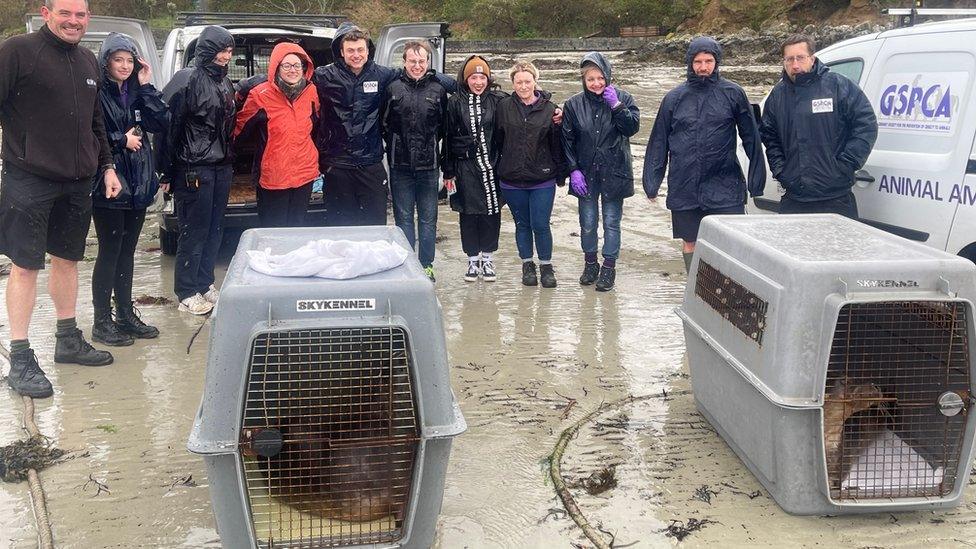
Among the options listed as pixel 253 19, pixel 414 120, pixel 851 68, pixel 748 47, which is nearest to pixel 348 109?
pixel 414 120

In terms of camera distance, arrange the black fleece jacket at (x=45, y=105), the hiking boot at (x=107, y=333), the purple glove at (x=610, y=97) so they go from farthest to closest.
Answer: the purple glove at (x=610, y=97) → the hiking boot at (x=107, y=333) → the black fleece jacket at (x=45, y=105)

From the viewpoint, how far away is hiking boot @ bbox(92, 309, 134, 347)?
17.8 ft

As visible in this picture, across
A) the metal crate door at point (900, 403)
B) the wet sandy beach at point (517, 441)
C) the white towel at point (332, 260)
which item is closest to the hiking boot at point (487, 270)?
the wet sandy beach at point (517, 441)

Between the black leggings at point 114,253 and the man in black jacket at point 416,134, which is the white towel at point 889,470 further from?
the black leggings at point 114,253

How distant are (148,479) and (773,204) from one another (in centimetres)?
446

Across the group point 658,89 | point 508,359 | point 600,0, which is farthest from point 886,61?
A: point 600,0

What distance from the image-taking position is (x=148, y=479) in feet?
12.5

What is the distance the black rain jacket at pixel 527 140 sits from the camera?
6.54 metres

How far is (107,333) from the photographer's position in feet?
17.9

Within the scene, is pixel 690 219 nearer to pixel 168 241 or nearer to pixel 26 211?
pixel 26 211

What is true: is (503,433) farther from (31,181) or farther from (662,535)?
(31,181)

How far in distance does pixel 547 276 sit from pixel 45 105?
140 inches

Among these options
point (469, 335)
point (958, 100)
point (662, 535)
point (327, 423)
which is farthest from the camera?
point (469, 335)

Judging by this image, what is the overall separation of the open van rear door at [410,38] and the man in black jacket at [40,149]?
285cm
